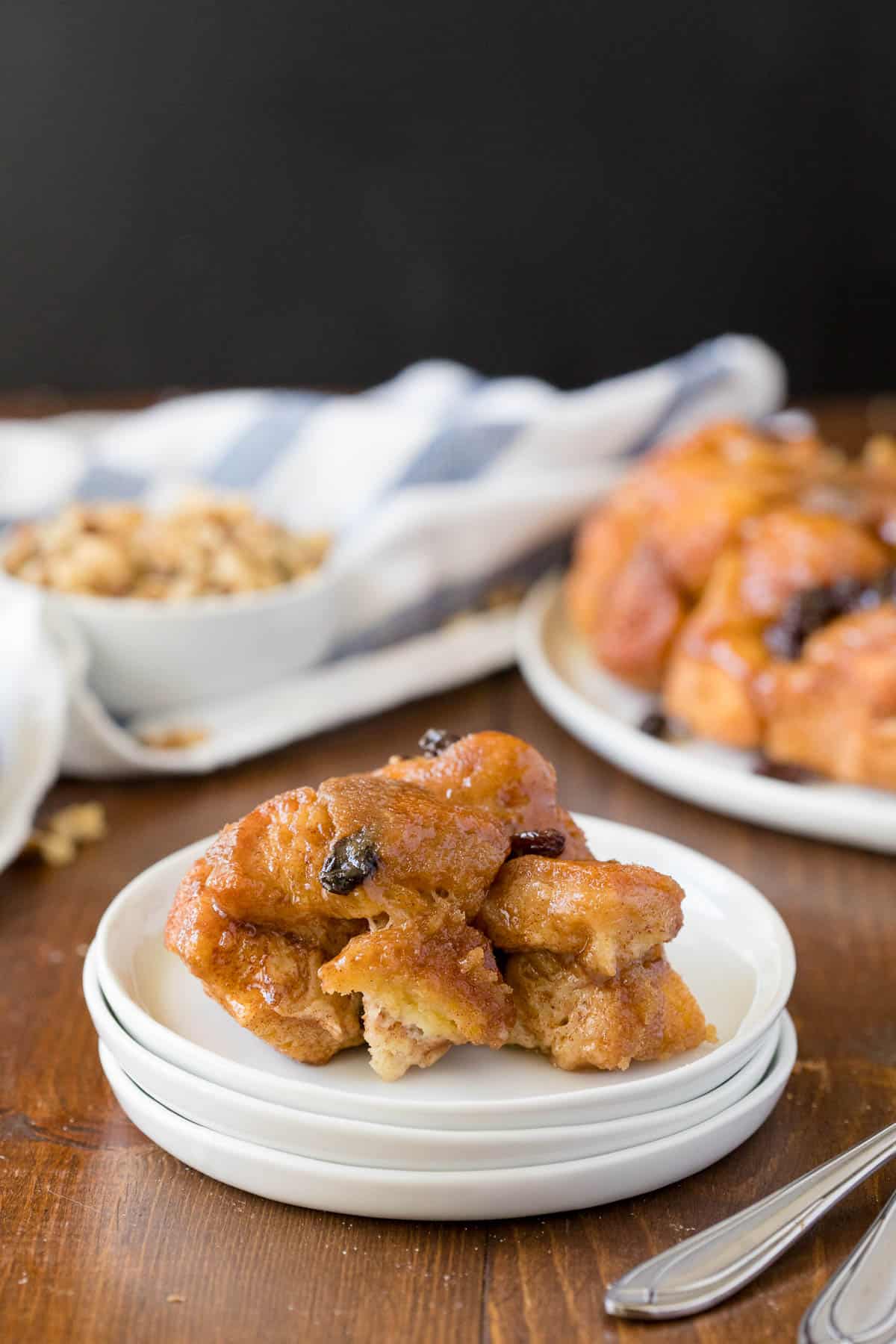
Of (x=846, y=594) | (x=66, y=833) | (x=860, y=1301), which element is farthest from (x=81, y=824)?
(x=860, y=1301)

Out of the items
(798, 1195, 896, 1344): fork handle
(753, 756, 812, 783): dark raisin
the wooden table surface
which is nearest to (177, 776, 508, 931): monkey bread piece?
the wooden table surface

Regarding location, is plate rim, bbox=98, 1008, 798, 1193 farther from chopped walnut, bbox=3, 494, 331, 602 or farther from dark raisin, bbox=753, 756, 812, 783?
chopped walnut, bbox=3, 494, 331, 602

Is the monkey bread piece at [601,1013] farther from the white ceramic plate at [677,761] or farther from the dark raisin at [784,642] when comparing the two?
the dark raisin at [784,642]

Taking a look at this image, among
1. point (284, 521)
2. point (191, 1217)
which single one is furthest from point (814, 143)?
point (191, 1217)

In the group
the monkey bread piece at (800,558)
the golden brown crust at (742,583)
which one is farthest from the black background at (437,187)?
the monkey bread piece at (800,558)

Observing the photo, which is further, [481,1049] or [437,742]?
[437,742]

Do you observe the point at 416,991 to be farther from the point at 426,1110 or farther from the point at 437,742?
the point at 437,742
